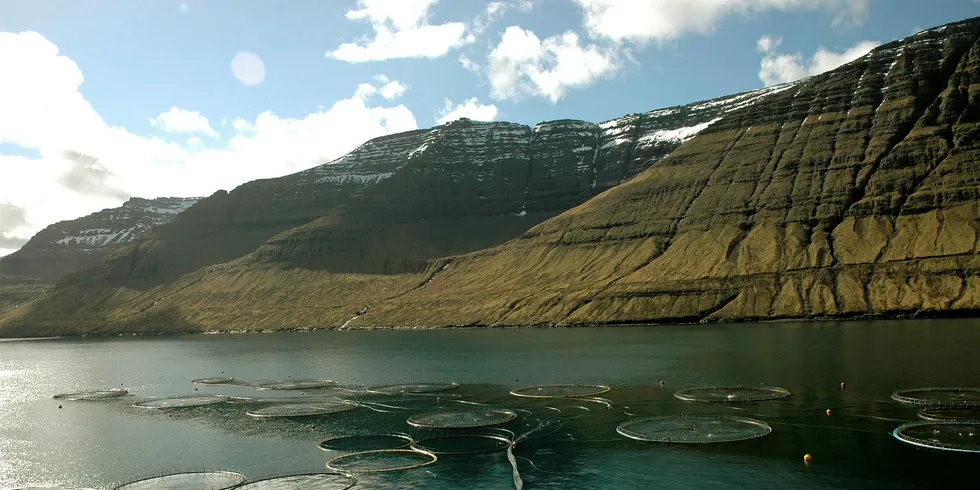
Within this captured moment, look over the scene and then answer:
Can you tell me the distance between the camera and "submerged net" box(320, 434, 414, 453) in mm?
69750

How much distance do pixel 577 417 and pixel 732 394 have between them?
2159 cm

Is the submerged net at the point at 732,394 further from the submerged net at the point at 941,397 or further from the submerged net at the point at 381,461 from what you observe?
the submerged net at the point at 381,461

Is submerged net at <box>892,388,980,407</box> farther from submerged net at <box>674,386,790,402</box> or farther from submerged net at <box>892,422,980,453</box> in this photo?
submerged net at <box>674,386,790,402</box>

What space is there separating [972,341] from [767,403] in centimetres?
7029

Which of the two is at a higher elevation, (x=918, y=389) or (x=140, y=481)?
(x=918, y=389)

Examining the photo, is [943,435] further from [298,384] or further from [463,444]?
[298,384]

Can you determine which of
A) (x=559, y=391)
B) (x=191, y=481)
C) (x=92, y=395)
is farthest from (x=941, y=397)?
(x=92, y=395)

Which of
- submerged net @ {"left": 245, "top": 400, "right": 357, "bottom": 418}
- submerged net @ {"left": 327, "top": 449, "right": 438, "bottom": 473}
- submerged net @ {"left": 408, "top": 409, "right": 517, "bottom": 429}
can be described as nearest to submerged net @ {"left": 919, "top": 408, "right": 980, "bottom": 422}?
submerged net @ {"left": 408, "top": 409, "right": 517, "bottom": 429}

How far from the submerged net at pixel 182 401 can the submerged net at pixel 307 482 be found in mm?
52696

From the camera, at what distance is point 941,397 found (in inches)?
3091

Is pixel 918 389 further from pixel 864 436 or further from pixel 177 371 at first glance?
pixel 177 371

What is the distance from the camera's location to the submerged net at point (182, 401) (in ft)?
348

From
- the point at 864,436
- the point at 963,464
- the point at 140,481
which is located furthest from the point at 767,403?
the point at 140,481

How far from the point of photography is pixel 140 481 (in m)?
60.7
